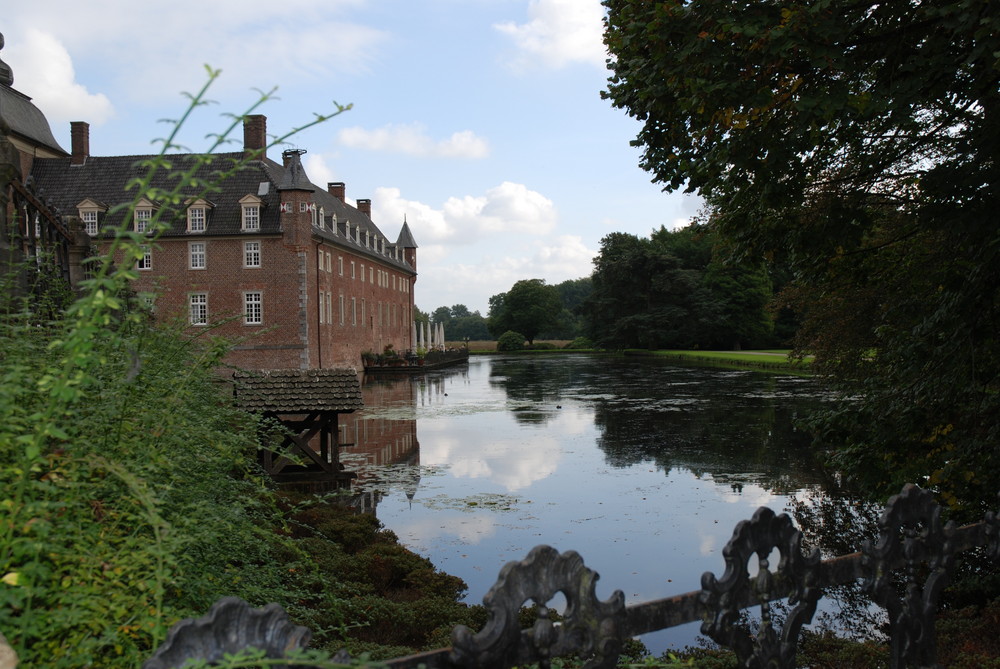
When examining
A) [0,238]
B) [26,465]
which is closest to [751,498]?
[0,238]

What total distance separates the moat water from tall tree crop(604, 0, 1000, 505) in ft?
8.35

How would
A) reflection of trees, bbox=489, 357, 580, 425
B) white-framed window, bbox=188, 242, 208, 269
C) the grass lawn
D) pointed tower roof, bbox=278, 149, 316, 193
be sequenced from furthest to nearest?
1. the grass lawn
2. white-framed window, bbox=188, 242, 208, 269
3. pointed tower roof, bbox=278, 149, 316, 193
4. reflection of trees, bbox=489, 357, 580, 425

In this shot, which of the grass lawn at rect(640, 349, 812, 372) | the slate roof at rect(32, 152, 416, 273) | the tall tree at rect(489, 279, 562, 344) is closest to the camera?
the slate roof at rect(32, 152, 416, 273)

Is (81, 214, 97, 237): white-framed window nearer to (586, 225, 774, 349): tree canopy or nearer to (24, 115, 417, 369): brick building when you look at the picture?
(24, 115, 417, 369): brick building

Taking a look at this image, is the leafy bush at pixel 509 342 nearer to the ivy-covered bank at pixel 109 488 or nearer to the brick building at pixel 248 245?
the brick building at pixel 248 245

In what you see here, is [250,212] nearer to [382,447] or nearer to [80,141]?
[80,141]

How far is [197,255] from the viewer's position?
131 ft

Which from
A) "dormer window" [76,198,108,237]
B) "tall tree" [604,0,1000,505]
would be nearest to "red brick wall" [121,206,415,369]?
"dormer window" [76,198,108,237]

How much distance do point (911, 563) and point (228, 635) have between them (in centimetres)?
280

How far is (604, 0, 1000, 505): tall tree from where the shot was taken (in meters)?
6.11

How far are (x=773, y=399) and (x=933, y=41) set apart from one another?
21185 mm

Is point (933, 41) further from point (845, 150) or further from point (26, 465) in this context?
point (26, 465)

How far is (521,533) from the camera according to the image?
9.64m

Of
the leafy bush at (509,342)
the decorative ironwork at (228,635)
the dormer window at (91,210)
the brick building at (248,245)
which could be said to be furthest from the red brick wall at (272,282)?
the leafy bush at (509,342)
